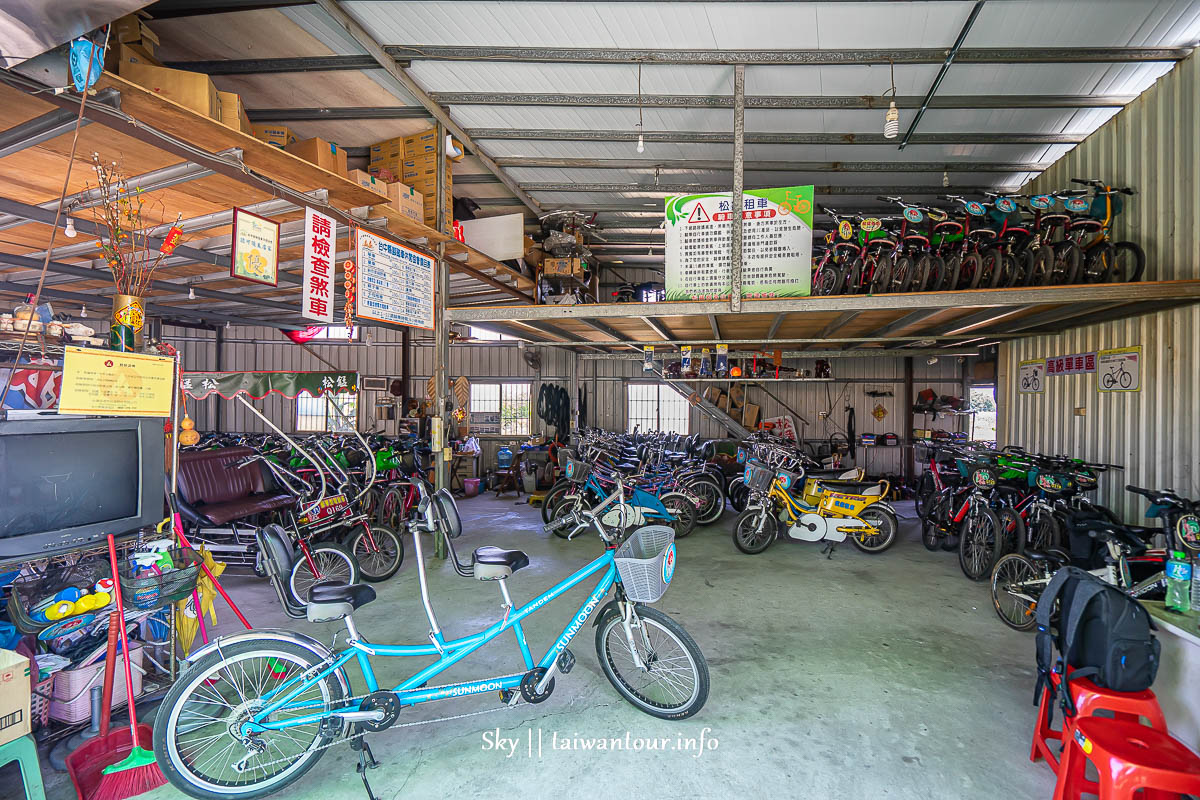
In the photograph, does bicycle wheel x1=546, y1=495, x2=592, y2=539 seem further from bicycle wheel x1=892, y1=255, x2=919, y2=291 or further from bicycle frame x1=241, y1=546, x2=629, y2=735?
bicycle wheel x1=892, y1=255, x2=919, y2=291

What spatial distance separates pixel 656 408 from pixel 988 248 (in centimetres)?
665

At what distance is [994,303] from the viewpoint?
421 centimetres

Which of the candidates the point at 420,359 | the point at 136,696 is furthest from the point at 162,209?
the point at 420,359

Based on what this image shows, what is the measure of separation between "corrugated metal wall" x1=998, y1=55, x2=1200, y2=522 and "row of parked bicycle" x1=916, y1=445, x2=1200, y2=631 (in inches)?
8.5

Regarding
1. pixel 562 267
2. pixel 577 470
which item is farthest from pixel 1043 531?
pixel 562 267

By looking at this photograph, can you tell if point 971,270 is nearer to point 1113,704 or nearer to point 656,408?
point 1113,704

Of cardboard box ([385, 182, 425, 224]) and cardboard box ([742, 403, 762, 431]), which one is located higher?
cardboard box ([385, 182, 425, 224])

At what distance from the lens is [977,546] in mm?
4746

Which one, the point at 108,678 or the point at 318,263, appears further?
the point at 318,263

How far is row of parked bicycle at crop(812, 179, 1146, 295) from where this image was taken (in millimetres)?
4688


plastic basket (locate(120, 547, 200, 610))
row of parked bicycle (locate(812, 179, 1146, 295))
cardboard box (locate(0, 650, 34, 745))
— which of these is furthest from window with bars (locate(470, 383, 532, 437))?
cardboard box (locate(0, 650, 34, 745))

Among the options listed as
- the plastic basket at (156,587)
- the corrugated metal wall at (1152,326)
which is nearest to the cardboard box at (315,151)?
the plastic basket at (156,587)

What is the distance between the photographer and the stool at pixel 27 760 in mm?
1684

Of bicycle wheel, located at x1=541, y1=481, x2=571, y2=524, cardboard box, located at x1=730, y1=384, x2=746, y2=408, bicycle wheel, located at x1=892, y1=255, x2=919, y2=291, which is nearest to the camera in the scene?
bicycle wheel, located at x1=892, y1=255, x2=919, y2=291
